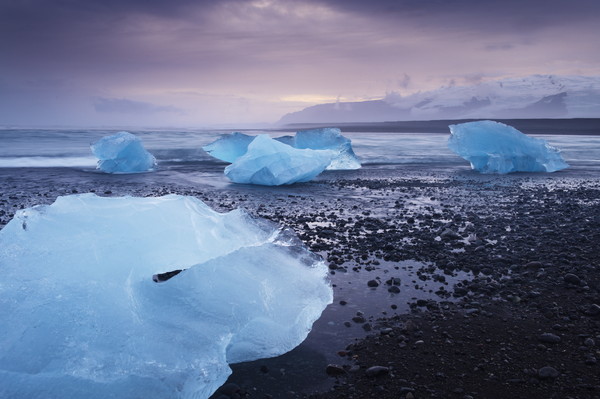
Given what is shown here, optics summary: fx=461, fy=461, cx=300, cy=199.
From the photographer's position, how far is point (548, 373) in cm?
296

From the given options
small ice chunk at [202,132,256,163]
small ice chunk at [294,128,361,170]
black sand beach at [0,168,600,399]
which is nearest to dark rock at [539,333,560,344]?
black sand beach at [0,168,600,399]

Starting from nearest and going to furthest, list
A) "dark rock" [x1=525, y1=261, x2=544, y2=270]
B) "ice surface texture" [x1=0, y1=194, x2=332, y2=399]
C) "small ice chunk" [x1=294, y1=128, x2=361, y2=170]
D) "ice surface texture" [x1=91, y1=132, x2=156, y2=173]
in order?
"ice surface texture" [x1=0, y1=194, x2=332, y2=399]
"dark rock" [x1=525, y1=261, x2=544, y2=270]
"ice surface texture" [x1=91, y1=132, x2=156, y2=173]
"small ice chunk" [x1=294, y1=128, x2=361, y2=170]

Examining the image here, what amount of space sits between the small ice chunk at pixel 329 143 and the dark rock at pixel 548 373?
1238 cm

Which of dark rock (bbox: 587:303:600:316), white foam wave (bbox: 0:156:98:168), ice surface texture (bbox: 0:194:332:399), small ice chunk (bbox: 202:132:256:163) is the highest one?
small ice chunk (bbox: 202:132:256:163)

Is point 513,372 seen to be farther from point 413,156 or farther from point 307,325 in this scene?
point 413,156

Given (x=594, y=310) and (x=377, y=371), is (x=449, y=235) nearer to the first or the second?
(x=594, y=310)

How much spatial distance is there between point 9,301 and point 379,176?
475 inches

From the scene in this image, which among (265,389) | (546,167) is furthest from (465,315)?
(546,167)

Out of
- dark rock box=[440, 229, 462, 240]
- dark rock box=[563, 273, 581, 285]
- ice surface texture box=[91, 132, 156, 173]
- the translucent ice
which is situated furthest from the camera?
ice surface texture box=[91, 132, 156, 173]

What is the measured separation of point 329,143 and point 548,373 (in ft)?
41.9

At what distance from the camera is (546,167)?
50.4ft

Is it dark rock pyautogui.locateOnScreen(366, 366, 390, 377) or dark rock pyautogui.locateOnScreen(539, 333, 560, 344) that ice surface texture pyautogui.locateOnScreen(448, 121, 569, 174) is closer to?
dark rock pyautogui.locateOnScreen(539, 333, 560, 344)

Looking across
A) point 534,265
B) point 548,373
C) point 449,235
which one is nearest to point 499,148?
point 449,235

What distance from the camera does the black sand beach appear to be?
293 centimetres
